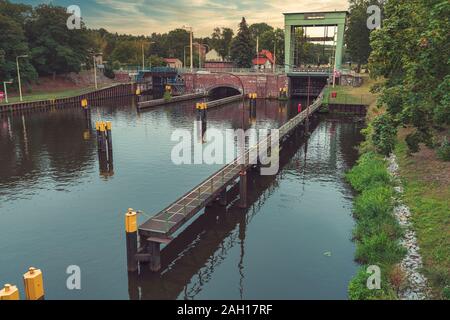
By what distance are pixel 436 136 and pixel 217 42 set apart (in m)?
156

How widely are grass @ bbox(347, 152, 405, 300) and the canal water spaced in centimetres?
79

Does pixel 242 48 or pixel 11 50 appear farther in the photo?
pixel 242 48

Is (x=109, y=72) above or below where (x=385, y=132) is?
above

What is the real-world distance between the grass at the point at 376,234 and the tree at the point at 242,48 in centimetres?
8837

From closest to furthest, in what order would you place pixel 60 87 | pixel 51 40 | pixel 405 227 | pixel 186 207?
pixel 405 227 → pixel 186 207 → pixel 51 40 → pixel 60 87

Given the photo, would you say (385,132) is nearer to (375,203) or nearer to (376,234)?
(375,203)

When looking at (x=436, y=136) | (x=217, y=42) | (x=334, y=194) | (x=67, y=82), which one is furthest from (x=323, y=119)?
(x=217, y=42)

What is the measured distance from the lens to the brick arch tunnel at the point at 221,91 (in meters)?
99.5

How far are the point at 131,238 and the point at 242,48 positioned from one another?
102565 millimetres

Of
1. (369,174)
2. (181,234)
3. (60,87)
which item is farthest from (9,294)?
(60,87)

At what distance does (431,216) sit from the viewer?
69.1ft

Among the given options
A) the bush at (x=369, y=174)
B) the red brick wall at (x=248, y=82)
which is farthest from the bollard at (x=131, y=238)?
the red brick wall at (x=248, y=82)

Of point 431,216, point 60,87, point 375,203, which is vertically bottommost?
point 375,203
